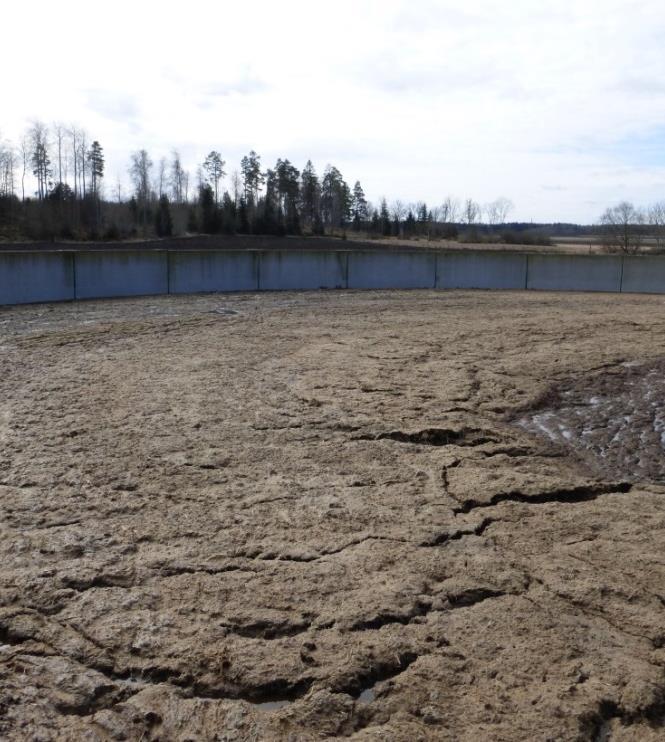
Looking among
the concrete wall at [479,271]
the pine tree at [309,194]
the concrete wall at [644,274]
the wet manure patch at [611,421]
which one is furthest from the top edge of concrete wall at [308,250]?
the pine tree at [309,194]

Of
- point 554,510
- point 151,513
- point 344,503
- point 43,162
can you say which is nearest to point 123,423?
point 151,513

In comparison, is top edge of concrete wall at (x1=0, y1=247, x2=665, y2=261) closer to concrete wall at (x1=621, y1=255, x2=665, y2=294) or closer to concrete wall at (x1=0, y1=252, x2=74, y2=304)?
concrete wall at (x1=621, y1=255, x2=665, y2=294)

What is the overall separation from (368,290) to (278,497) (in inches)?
631

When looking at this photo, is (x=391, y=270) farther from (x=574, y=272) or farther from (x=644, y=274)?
(x=644, y=274)

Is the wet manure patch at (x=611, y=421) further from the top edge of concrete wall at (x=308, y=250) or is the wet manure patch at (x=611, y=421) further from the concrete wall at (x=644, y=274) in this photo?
the concrete wall at (x=644, y=274)

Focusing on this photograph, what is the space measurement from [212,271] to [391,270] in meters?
5.25

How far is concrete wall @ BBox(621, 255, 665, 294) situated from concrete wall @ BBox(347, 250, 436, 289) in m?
5.53

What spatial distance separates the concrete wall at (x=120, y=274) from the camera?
17.9 meters

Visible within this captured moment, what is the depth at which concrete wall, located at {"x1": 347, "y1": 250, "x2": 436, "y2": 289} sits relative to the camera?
71.6 feet

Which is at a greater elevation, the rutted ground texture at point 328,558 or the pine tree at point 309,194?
the pine tree at point 309,194

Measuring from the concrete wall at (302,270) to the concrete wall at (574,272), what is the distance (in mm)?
5653

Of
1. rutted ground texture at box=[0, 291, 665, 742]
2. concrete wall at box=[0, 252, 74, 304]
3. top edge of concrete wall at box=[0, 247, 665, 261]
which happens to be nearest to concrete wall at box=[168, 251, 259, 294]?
top edge of concrete wall at box=[0, 247, 665, 261]

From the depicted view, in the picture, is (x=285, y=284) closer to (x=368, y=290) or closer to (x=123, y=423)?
(x=368, y=290)

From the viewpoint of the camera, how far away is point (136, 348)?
11086 millimetres
